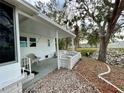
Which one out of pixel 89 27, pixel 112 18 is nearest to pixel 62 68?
pixel 112 18

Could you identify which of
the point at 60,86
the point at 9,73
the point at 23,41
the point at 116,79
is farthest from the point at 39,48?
the point at 9,73

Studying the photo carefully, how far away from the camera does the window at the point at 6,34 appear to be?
4859 mm

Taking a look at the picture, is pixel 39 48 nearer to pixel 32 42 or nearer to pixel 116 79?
pixel 32 42

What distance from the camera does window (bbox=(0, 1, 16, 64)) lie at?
191 inches

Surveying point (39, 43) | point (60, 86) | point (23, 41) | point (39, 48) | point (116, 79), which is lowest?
point (116, 79)

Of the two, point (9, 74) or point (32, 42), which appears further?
point (32, 42)

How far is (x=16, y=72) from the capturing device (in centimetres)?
559

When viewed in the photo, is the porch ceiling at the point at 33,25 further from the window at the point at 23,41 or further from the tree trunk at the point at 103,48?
the tree trunk at the point at 103,48

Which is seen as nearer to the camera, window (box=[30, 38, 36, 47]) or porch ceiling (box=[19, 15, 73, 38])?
porch ceiling (box=[19, 15, 73, 38])

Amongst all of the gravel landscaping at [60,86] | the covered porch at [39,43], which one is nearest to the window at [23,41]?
the covered porch at [39,43]

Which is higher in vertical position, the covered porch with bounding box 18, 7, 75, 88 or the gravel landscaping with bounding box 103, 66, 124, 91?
the covered porch with bounding box 18, 7, 75, 88

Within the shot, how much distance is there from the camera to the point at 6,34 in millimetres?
5055

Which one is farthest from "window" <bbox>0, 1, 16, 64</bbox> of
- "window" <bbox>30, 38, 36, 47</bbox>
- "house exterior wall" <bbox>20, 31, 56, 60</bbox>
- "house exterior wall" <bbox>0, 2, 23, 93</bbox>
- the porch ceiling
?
"window" <bbox>30, 38, 36, 47</bbox>

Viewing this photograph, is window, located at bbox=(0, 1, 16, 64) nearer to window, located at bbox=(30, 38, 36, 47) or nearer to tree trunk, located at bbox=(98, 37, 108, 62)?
window, located at bbox=(30, 38, 36, 47)
